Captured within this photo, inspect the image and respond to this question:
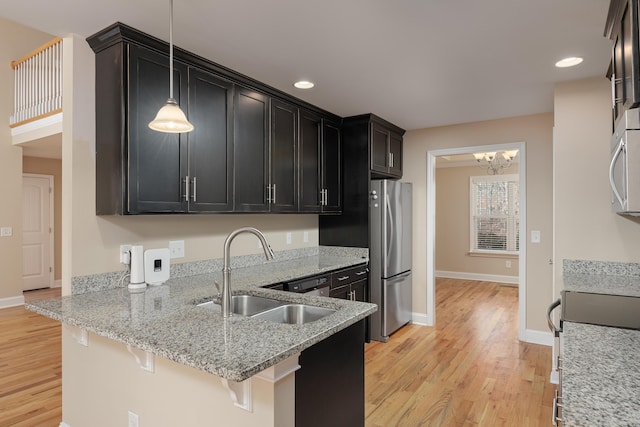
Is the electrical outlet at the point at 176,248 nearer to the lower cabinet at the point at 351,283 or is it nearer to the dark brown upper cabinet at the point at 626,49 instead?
the lower cabinet at the point at 351,283

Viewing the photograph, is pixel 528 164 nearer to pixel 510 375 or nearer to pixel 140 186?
pixel 510 375

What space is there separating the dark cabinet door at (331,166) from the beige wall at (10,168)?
4.61m

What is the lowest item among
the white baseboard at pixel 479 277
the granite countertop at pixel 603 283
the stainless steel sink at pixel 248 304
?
the white baseboard at pixel 479 277

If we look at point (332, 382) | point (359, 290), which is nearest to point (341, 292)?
point (359, 290)

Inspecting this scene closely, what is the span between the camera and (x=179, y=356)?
125 cm

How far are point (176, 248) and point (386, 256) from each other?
2.20m

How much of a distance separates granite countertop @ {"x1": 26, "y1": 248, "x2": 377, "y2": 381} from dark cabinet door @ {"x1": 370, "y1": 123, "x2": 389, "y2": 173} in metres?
2.23

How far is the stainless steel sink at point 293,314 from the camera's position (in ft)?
6.51

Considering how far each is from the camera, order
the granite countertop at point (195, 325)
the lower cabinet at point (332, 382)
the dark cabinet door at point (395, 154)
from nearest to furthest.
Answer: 1. the granite countertop at point (195, 325)
2. the lower cabinet at point (332, 382)
3. the dark cabinet door at point (395, 154)

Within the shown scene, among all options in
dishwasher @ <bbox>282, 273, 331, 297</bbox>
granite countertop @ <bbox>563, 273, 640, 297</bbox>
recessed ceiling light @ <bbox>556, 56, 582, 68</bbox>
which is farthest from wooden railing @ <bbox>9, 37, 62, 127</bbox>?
granite countertop @ <bbox>563, 273, 640, 297</bbox>

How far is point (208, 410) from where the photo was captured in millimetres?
1539

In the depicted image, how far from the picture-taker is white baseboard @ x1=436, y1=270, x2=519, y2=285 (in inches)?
284

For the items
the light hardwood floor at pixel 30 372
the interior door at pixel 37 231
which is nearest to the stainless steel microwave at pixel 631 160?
the light hardwood floor at pixel 30 372

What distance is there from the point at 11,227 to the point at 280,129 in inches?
190
